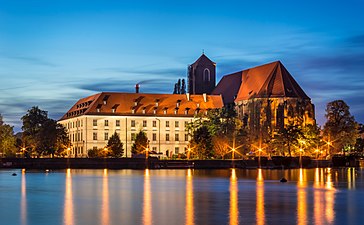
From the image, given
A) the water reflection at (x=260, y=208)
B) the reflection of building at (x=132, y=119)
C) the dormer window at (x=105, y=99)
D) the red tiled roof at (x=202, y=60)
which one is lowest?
the water reflection at (x=260, y=208)

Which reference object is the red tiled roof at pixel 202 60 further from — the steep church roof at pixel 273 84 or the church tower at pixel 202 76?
the steep church roof at pixel 273 84

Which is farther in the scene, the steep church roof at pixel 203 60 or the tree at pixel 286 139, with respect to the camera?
the steep church roof at pixel 203 60

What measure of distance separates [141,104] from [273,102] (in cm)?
2756

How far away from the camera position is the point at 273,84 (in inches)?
5404

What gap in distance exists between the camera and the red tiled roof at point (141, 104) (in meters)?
143

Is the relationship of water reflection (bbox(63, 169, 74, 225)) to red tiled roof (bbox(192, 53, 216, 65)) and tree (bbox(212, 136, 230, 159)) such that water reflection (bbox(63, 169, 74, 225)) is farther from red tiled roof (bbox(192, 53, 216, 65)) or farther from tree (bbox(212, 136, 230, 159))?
red tiled roof (bbox(192, 53, 216, 65))

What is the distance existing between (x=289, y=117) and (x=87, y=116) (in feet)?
127

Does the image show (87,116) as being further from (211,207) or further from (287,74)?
(211,207)

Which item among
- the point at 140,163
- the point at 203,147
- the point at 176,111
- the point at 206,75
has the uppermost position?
the point at 206,75

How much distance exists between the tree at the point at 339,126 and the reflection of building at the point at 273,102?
528 inches

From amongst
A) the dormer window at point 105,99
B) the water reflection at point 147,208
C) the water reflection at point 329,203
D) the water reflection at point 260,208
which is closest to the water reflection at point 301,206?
the water reflection at point 329,203

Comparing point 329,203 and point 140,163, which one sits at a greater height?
point 140,163

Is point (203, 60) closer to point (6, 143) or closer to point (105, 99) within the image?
point (105, 99)

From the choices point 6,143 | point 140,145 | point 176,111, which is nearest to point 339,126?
point 140,145
